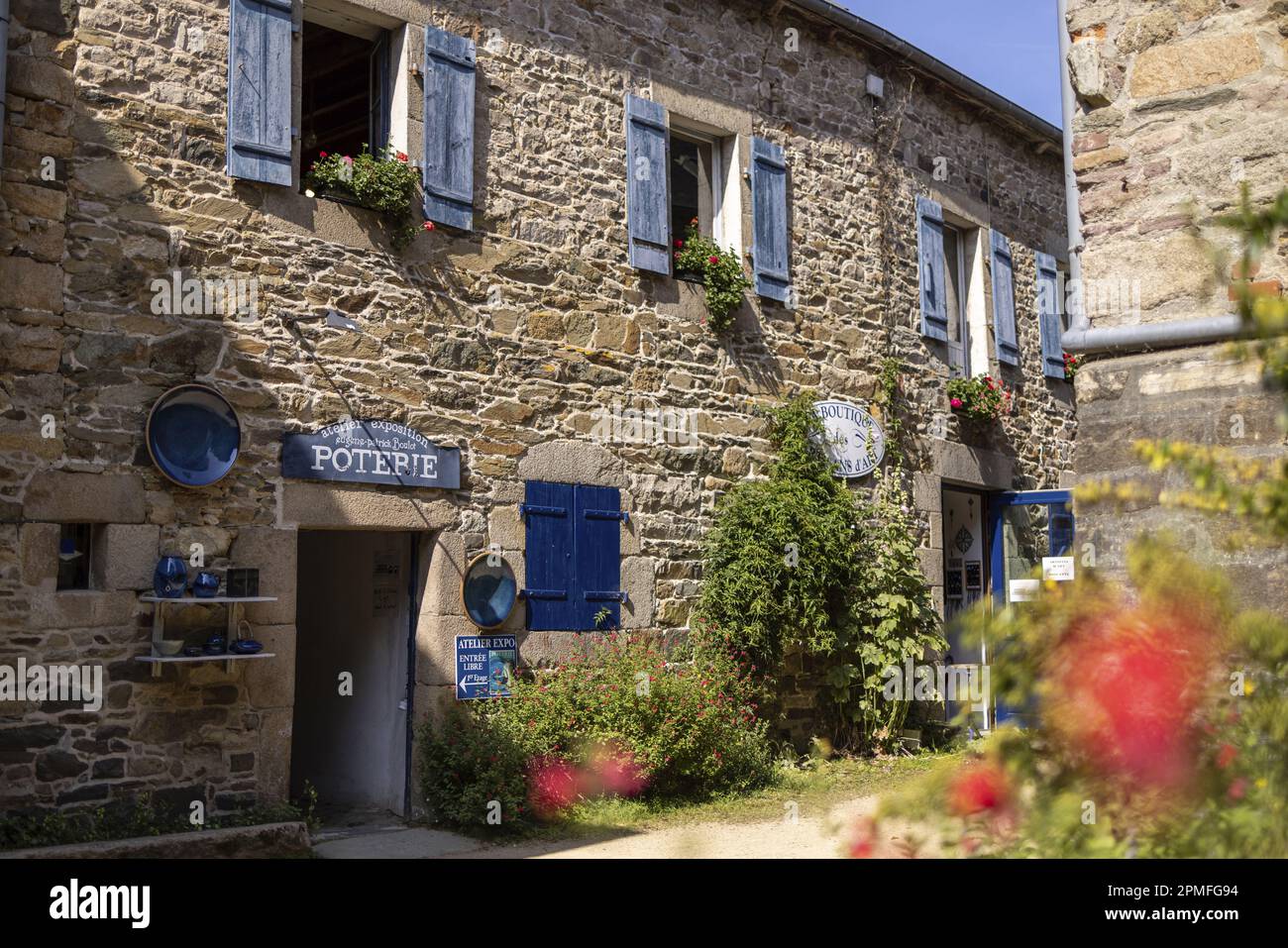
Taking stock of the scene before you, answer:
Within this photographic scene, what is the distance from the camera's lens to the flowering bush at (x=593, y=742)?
6.82 m

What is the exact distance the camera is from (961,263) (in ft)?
38.6

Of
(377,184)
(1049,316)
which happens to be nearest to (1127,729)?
(377,184)

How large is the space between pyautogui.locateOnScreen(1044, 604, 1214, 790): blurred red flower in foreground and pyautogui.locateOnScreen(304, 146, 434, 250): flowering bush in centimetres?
543

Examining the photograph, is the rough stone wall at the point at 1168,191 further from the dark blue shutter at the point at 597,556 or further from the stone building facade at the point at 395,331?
the dark blue shutter at the point at 597,556

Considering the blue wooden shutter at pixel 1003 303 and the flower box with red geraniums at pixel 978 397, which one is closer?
the flower box with red geraniums at pixel 978 397

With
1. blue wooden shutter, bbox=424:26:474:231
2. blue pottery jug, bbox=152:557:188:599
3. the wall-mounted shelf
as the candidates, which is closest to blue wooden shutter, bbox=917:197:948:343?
blue wooden shutter, bbox=424:26:474:231

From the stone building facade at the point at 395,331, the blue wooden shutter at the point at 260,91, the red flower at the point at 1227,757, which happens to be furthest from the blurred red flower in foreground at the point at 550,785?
the red flower at the point at 1227,757

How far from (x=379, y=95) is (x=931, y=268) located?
17.7ft

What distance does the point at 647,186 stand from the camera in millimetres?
8523

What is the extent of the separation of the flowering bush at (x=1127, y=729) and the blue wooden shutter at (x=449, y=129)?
18.1ft

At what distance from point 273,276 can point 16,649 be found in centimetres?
231

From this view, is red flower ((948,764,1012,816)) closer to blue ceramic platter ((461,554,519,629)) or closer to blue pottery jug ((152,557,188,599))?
blue pottery jug ((152,557,188,599))

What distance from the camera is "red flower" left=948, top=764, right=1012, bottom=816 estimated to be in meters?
2.49
